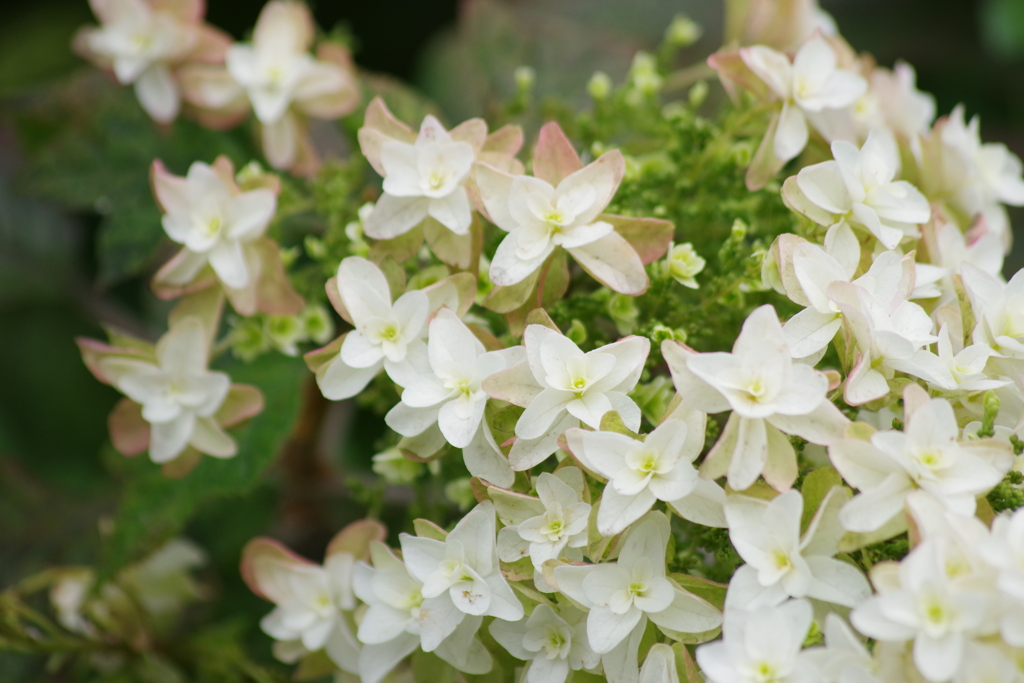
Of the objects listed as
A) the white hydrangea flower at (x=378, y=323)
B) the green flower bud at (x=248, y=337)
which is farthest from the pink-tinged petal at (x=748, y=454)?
the green flower bud at (x=248, y=337)

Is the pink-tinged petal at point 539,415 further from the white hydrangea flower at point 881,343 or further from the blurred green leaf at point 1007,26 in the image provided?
the blurred green leaf at point 1007,26

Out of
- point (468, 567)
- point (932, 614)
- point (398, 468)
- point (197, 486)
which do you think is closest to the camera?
point (932, 614)

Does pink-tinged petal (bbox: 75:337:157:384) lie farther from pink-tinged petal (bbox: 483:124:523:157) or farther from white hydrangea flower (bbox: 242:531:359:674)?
pink-tinged petal (bbox: 483:124:523:157)

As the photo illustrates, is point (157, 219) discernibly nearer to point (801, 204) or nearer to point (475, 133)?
point (475, 133)

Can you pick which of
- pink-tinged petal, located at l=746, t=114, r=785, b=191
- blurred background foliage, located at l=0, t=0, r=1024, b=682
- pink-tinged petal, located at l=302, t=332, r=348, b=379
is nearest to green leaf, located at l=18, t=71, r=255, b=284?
blurred background foliage, located at l=0, t=0, r=1024, b=682

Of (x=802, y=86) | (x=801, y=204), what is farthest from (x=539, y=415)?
(x=802, y=86)

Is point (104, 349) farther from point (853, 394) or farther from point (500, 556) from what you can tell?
point (853, 394)
